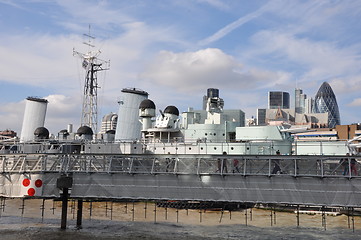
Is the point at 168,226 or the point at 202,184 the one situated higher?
the point at 202,184

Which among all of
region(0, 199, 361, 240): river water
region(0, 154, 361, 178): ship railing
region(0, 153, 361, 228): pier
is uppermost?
region(0, 154, 361, 178): ship railing

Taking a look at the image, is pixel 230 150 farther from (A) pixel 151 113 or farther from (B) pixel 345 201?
(B) pixel 345 201

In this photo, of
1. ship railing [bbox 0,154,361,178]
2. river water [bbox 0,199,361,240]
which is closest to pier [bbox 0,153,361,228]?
ship railing [bbox 0,154,361,178]

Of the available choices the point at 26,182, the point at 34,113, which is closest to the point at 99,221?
the point at 26,182

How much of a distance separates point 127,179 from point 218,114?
31155 millimetres

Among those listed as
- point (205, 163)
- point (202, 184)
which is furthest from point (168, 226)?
point (202, 184)

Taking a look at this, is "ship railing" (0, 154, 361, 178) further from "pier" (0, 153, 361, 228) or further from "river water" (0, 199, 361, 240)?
"river water" (0, 199, 361, 240)

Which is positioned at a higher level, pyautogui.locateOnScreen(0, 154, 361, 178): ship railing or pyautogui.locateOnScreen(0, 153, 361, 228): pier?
pyautogui.locateOnScreen(0, 154, 361, 178): ship railing

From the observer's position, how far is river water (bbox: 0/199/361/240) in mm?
37750

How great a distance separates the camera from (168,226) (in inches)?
1783

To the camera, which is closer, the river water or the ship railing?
the ship railing

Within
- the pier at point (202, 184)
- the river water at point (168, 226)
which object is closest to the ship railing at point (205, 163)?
the pier at point (202, 184)

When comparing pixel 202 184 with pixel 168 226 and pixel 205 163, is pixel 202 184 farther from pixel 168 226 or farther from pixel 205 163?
pixel 168 226

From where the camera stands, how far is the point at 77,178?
1244 inches
